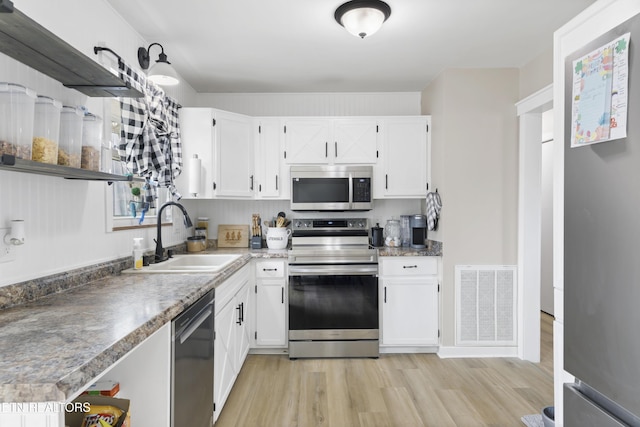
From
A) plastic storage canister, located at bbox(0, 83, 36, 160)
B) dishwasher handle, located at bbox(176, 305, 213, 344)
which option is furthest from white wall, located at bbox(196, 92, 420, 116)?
plastic storage canister, located at bbox(0, 83, 36, 160)

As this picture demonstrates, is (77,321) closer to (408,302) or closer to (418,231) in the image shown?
(408,302)

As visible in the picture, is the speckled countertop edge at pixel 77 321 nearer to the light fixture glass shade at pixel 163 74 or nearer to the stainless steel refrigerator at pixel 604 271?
the light fixture glass shade at pixel 163 74

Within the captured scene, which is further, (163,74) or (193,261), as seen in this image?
(193,261)

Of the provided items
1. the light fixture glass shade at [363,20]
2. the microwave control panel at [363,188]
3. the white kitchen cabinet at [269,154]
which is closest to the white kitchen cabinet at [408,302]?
the microwave control panel at [363,188]

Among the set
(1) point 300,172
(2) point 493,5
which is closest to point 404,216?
(1) point 300,172

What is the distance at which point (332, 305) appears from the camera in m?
2.92

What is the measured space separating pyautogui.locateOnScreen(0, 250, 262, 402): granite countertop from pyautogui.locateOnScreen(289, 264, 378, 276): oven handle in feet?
3.88

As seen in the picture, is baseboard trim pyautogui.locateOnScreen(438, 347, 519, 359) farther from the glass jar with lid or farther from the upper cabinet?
the upper cabinet

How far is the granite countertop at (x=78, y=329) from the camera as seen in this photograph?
0.75 metres

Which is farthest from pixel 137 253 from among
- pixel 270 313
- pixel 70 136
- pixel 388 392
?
pixel 388 392

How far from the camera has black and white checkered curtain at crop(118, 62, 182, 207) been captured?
209 centimetres

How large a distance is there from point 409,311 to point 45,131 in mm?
2759

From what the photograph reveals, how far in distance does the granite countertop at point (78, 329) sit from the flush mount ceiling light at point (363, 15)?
1677 mm

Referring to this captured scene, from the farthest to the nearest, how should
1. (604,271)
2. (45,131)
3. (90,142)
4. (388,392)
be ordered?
(388,392) < (90,142) < (45,131) < (604,271)
